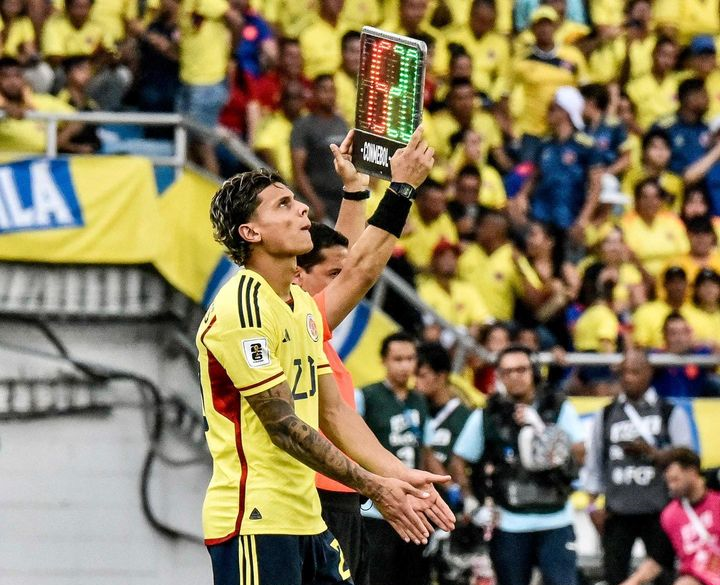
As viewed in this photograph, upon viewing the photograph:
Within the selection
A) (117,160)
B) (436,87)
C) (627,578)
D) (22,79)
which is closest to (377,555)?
(627,578)

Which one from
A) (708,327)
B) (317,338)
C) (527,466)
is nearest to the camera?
(317,338)

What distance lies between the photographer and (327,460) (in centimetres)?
538

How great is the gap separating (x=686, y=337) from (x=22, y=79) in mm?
5446

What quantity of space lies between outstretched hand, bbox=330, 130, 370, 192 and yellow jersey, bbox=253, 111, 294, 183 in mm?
6210

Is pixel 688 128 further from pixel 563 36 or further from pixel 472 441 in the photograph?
pixel 472 441

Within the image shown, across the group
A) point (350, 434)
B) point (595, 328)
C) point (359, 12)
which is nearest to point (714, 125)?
point (595, 328)

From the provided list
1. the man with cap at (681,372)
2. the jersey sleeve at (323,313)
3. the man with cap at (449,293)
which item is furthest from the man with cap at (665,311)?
the jersey sleeve at (323,313)

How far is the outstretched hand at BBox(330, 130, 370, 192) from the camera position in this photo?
257 inches

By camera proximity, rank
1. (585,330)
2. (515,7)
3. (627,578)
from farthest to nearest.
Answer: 1. (515,7)
2. (585,330)
3. (627,578)

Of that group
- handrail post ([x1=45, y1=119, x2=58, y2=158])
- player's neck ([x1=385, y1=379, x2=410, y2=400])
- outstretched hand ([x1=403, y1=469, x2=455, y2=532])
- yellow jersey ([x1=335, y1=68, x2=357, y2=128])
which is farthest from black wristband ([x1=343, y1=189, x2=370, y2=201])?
yellow jersey ([x1=335, y1=68, x2=357, y2=128])

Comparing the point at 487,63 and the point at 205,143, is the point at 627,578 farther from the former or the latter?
the point at 487,63

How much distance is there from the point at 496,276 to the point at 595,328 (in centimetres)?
90

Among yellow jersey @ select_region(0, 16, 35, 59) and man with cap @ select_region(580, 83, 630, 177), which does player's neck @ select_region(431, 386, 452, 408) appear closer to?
man with cap @ select_region(580, 83, 630, 177)

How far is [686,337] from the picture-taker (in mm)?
12742
